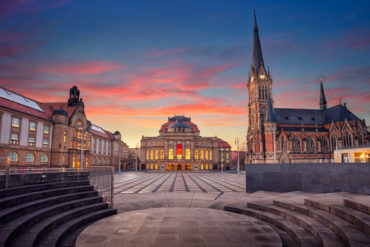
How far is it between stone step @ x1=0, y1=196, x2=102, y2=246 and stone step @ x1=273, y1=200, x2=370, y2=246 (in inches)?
349

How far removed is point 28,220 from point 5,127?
3970 cm

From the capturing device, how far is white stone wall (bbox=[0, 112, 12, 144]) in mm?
36625

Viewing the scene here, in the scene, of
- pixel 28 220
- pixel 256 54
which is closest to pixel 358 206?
pixel 28 220

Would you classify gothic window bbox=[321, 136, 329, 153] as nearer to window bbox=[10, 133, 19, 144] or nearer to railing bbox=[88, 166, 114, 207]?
railing bbox=[88, 166, 114, 207]

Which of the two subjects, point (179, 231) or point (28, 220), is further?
point (179, 231)

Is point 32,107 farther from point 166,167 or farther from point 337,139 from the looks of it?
point 337,139

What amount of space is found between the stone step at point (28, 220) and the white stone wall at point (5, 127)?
3690cm

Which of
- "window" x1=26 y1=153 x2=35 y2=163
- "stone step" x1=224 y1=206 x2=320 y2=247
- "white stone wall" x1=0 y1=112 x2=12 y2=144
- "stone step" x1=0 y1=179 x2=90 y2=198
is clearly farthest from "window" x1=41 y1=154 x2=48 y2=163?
"stone step" x1=224 y1=206 x2=320 y2=247

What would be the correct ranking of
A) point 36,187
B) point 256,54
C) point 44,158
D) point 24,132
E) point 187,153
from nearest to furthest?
point 36,187
point 24,132
point 44,158
point 256,54
point 187,153

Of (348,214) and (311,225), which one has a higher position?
(348,214)

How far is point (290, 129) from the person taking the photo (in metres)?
79.3

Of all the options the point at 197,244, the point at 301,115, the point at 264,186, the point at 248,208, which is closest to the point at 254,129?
the point at 301,115

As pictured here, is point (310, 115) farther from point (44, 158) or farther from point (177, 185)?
point (44, 158)

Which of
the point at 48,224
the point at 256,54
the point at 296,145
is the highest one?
the point at 256,54
